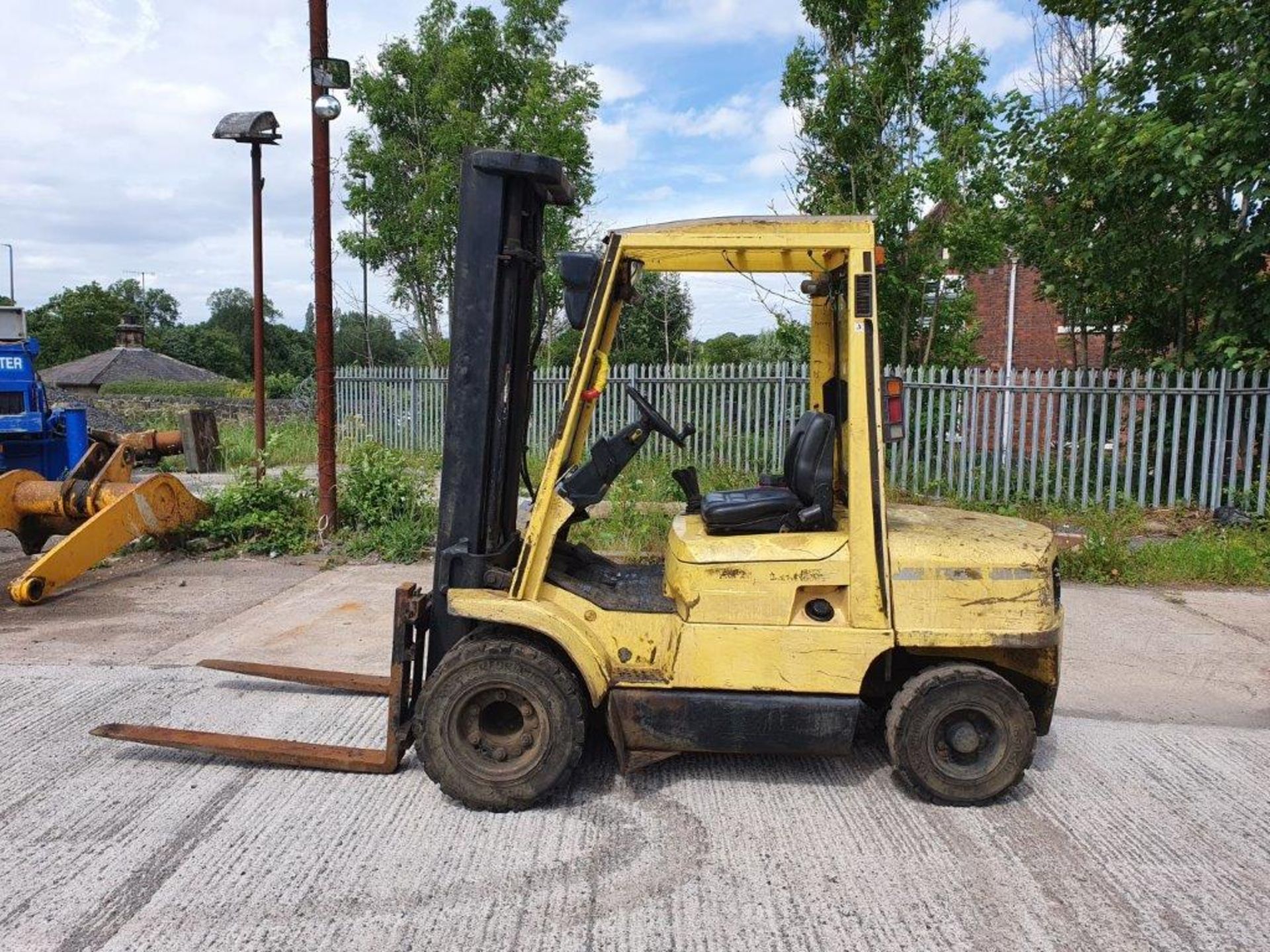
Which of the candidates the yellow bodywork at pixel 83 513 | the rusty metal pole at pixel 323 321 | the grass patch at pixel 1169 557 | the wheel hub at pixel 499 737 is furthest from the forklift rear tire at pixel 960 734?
the rusty metal pole at pixel 323 321

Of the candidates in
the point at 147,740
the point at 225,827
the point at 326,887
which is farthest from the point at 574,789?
the point at 147,740

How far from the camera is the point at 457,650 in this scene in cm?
378

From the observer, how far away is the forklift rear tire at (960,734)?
12.3 feet

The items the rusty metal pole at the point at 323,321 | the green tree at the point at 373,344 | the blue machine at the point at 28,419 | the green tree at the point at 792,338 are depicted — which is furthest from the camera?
the green tree at the point at 373,344

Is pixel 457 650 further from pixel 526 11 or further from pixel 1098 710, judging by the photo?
pixel 526 11

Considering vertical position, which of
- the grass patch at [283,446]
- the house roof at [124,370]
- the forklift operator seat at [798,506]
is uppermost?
the house roof at [124,370]

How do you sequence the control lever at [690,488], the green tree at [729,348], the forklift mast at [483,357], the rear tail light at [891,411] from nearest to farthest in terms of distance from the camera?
1. the rear tail light at [891,411]
2. the forklift mast at [483,357]
3. the control lever at [690,488]
4. the green tree at [729,348]

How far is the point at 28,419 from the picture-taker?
31.7ft

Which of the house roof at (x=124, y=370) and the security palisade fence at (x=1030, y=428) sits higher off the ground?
the house roof at (x=124, y=370)

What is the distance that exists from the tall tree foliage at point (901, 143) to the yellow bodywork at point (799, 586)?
8885 mm

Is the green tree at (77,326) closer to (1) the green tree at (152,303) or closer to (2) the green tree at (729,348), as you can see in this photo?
(1) the green tree at (152,303)

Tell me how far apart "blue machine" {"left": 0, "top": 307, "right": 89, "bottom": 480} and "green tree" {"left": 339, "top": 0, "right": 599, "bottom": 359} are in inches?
286

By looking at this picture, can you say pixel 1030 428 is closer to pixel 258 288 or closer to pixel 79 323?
pixel 258 288

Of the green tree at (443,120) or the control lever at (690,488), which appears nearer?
the control lever at (690,488)
